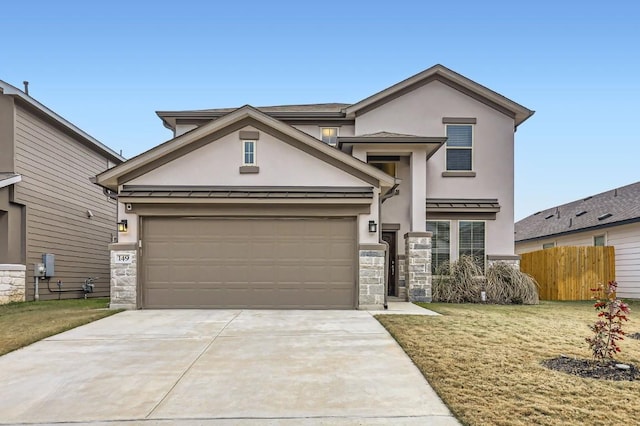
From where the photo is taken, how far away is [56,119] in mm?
15758

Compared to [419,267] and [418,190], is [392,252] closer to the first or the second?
[419,267]

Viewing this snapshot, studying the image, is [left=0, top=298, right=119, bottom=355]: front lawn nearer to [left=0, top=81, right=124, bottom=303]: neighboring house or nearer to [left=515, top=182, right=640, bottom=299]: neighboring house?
[left=0, top=81, right=124, bottom=303]: neighboring house

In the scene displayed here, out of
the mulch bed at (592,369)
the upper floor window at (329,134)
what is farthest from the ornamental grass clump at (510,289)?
the mulch bed at (592,369)

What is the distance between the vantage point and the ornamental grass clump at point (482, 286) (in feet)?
45.9

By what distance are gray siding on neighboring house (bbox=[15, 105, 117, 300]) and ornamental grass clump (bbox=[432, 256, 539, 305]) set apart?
12574 millimetres

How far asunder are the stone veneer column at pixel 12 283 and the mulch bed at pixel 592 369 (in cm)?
1410

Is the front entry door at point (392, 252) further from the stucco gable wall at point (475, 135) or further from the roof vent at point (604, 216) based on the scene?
the roof vent at point (604, 216)

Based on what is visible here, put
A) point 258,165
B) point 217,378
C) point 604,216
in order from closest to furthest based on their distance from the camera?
point 217,378
point 258,165
point 604,216

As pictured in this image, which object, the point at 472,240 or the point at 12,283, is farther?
the point at 472,240

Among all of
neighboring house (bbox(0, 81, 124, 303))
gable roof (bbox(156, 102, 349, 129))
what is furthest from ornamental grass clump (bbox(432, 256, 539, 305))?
neighboring house (bbox(0, 81, 124, 303))

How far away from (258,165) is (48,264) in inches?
334

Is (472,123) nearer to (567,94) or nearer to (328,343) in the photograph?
(567,94)

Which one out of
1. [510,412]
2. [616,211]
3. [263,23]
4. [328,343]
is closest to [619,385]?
[510,412]

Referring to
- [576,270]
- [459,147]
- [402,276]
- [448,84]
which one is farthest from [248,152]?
[576,270]
